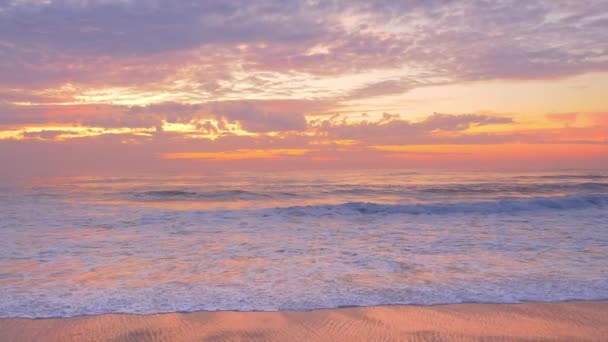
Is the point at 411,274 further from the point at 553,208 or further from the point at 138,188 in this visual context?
the point at 138,188

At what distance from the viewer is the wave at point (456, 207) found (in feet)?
65.5

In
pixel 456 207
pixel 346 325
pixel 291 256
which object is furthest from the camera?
pixel 456 207

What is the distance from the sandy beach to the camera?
207 inches

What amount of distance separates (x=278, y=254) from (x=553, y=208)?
15.7 metres

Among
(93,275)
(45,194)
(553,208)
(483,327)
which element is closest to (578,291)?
(483,327)

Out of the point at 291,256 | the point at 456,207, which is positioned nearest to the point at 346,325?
the point at 291,256

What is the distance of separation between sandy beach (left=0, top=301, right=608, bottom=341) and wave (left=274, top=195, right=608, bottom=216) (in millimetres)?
12984

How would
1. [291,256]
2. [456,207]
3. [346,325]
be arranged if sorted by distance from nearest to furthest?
1. [346,325]
2. [291,256]
3. [456,207]

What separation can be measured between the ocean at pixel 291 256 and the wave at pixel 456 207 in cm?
12

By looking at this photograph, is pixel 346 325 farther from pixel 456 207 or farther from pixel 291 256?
pixel 456 207

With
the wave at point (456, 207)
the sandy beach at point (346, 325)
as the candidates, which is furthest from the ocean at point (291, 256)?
the sandy beach at point (346, 325)

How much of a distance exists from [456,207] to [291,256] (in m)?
13.0

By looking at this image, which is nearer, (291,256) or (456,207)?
(291,256)

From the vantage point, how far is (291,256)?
982cm
